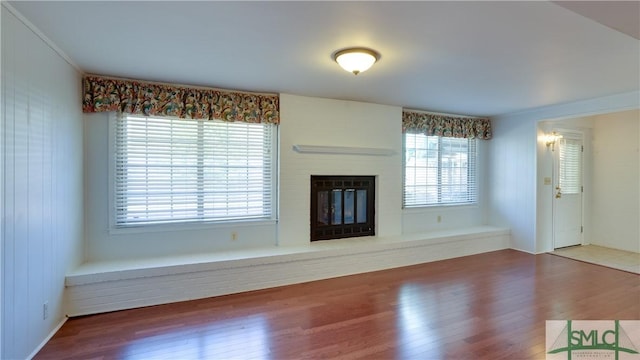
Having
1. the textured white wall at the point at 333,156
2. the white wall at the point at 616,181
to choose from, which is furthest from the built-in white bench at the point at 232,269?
the white wall at the point at 616,181

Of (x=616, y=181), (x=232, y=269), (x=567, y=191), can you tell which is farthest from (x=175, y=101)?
(x=616, y=181)

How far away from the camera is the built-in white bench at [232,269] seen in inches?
125

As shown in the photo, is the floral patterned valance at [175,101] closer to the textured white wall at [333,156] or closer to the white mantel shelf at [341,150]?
the textured white wall at [333,156]

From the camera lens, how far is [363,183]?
5051 mm

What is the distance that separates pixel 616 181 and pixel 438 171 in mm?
3126

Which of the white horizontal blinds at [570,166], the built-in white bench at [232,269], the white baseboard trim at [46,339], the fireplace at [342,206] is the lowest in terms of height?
the white baseboard trim at [46,339]

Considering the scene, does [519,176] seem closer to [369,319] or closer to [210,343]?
[369,319]

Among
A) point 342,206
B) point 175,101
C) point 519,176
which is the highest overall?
point 175,101

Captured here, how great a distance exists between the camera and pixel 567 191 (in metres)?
5.82

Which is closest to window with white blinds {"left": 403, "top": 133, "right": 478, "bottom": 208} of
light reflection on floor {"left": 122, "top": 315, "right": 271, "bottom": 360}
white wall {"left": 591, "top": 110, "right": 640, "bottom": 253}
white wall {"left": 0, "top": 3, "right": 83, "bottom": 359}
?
white wall {"left": 591, "top": 110, "right": 640, "bottom": 253}

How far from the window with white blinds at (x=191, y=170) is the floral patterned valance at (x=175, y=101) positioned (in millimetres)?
134

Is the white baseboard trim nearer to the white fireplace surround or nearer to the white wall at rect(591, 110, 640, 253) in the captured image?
the white fireplace surround

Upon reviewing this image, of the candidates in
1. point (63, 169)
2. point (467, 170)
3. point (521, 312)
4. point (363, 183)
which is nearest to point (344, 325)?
point (521, 312)

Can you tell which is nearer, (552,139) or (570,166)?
(552,139)
